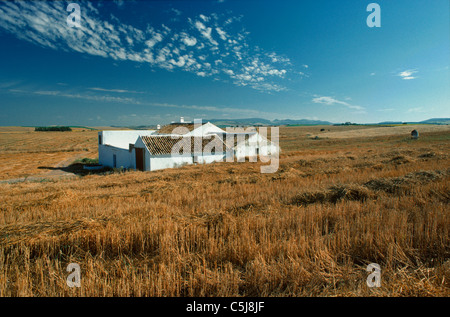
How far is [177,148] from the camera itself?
25.3m

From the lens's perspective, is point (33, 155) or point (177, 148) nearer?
point (177, 148)

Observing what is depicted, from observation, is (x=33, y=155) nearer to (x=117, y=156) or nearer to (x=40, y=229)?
(x=117, y=156)

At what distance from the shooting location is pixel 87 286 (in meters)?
2.59

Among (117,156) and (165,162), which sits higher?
(117,156)

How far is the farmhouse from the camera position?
24172mm

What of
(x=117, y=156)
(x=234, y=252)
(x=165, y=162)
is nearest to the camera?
(x=234, y=252)

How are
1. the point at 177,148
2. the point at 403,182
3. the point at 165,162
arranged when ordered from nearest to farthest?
the point at 403,182, the point at 165,162, the point at 177,148

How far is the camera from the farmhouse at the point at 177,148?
2417 centimetres

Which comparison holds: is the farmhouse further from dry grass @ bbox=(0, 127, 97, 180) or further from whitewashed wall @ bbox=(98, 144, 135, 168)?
dry grass @ bbox=(0, 127, 97, 180)

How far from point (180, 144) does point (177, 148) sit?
0.85 m

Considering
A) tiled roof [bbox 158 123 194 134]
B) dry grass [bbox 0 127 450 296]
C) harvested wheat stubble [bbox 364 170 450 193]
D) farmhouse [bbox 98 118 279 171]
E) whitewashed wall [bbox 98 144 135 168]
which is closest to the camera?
dry grass [bbox 0 127 450 296]

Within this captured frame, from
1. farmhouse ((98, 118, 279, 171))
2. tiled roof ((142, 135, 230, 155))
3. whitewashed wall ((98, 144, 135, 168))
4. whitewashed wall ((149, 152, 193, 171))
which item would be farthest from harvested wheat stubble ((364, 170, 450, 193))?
whitewashed wall ((98, 144, 135, 168))

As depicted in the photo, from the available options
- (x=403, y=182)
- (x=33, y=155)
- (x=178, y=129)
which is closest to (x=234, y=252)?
(x=403, y=182)

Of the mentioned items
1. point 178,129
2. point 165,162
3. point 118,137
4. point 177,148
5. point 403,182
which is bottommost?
point 165,162
